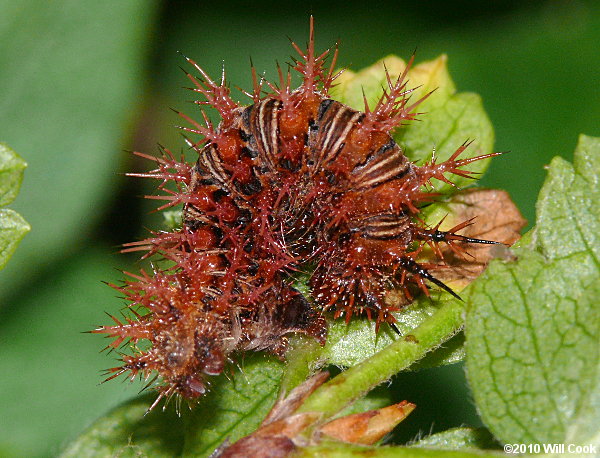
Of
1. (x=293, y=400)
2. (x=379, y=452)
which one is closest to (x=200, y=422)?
(x=293, y=400)

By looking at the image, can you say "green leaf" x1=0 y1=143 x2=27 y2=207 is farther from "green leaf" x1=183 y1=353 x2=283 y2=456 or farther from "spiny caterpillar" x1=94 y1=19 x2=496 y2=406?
"green leaf" x1=183 y1=353 x2=283 y2=456

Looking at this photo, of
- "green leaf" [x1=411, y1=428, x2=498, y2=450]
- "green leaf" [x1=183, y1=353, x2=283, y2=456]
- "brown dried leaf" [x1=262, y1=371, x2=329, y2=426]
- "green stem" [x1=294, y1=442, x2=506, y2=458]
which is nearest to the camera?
"green stem" [x1=294, y1=442, x2=506, y2=458]

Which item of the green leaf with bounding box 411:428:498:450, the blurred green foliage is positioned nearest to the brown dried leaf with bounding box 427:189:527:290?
the green leaf with bounding box 411:428:498:450

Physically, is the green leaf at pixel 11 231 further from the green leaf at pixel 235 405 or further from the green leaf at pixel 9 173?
the green leaf at pixel 235 405

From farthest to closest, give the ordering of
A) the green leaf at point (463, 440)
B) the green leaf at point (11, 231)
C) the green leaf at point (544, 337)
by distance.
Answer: the green leaf at point (11, 231) → the green leaf at point (463, 440) → the green leaf at point (544, 337)

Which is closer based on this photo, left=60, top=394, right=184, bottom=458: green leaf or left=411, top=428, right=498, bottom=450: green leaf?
left=411, top=428, right=498, bottom=450: green leaf

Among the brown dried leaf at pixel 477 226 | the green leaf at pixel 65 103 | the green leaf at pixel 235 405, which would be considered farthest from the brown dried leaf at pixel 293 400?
the green leaf at pixel 65 103

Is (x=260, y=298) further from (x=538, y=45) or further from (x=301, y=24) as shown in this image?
(x=301, y=24)

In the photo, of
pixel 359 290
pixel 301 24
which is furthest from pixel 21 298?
pixel 301 24
